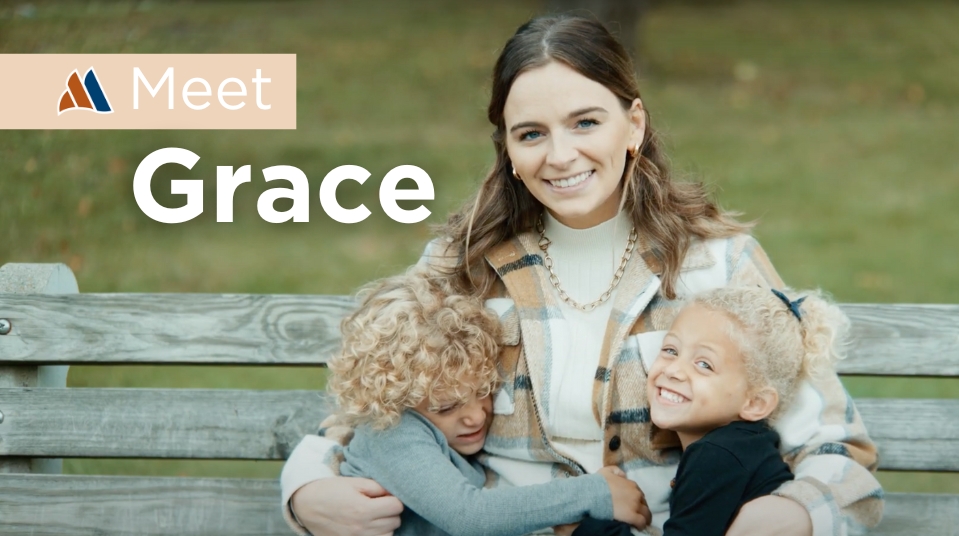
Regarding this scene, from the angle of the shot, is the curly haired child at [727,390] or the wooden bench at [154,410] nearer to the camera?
the curly haired child at [727,390]

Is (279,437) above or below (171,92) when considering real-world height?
below

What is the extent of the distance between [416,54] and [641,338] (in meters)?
11.1

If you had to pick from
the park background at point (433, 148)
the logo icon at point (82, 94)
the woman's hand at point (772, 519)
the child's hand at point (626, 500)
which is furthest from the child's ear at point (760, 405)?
the logo icon at point (82, 94)

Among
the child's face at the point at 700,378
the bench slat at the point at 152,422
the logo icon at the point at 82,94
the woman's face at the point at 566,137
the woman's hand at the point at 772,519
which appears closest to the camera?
the woman's hand at the point at 772,519

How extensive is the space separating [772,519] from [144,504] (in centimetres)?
183

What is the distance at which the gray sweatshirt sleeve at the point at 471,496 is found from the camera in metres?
2.74

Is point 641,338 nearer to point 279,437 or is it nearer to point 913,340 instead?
point 913,340

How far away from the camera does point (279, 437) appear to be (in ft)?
11.1

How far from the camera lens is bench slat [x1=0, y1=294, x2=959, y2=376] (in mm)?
3389

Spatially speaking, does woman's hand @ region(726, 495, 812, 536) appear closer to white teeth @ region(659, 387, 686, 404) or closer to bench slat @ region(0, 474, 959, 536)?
white teeth @ region(659, 387, 686, 404)

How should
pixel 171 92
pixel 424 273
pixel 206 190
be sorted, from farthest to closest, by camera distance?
pixel 206 190, pixel 171 92, pixel 424 273

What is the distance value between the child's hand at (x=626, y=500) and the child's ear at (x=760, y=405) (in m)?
0.32

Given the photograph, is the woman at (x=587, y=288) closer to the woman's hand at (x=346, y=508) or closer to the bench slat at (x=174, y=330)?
the woman's hand at (x=346, y=508)

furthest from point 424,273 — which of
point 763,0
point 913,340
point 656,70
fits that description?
point 763,0
